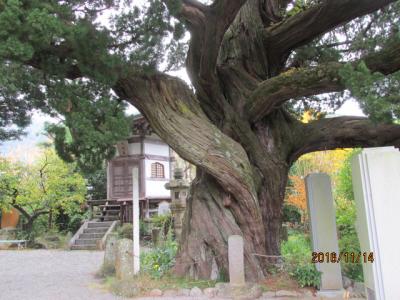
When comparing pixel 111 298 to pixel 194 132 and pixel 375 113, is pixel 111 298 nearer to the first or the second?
pixel 194 132

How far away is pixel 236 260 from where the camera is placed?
7.43 meters

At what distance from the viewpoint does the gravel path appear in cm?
816

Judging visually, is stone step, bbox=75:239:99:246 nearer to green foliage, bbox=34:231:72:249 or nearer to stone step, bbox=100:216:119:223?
green foliage, bbox=34:231:72:249

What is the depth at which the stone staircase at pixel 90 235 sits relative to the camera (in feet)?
62.1

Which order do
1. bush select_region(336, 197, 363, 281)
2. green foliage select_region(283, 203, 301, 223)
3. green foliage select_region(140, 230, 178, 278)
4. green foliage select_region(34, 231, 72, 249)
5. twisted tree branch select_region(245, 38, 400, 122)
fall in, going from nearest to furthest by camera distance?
1. twisted tree branch select_region(245, 38, 400, 122)
2. green foliage select_region(140, 230, 178, 278)
3. bush select_region(336, 197, 363, 281)
4. green foliage select_region(283, 203, 301, 223)
5. green foliage select_region(34, 231, 72, 249)

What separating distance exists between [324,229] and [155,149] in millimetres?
16168

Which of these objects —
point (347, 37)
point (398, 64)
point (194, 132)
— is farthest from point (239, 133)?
point (347, 37)

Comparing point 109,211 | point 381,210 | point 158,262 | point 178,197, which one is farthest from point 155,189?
point 381,210

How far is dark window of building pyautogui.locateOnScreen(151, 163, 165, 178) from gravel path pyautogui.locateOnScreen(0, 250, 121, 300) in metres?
7.66

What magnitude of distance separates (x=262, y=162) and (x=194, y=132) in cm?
196

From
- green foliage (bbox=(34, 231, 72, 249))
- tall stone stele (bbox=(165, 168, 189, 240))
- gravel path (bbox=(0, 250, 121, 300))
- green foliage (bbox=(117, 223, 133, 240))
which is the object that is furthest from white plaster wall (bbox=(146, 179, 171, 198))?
tall stone stele (bbox=(165, 168, 189, 240))

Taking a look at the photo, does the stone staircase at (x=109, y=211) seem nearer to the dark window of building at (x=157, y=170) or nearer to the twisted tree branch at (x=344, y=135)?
the dark window of building at (x=157, y=170)

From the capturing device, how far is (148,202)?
Answer: 2238cm
